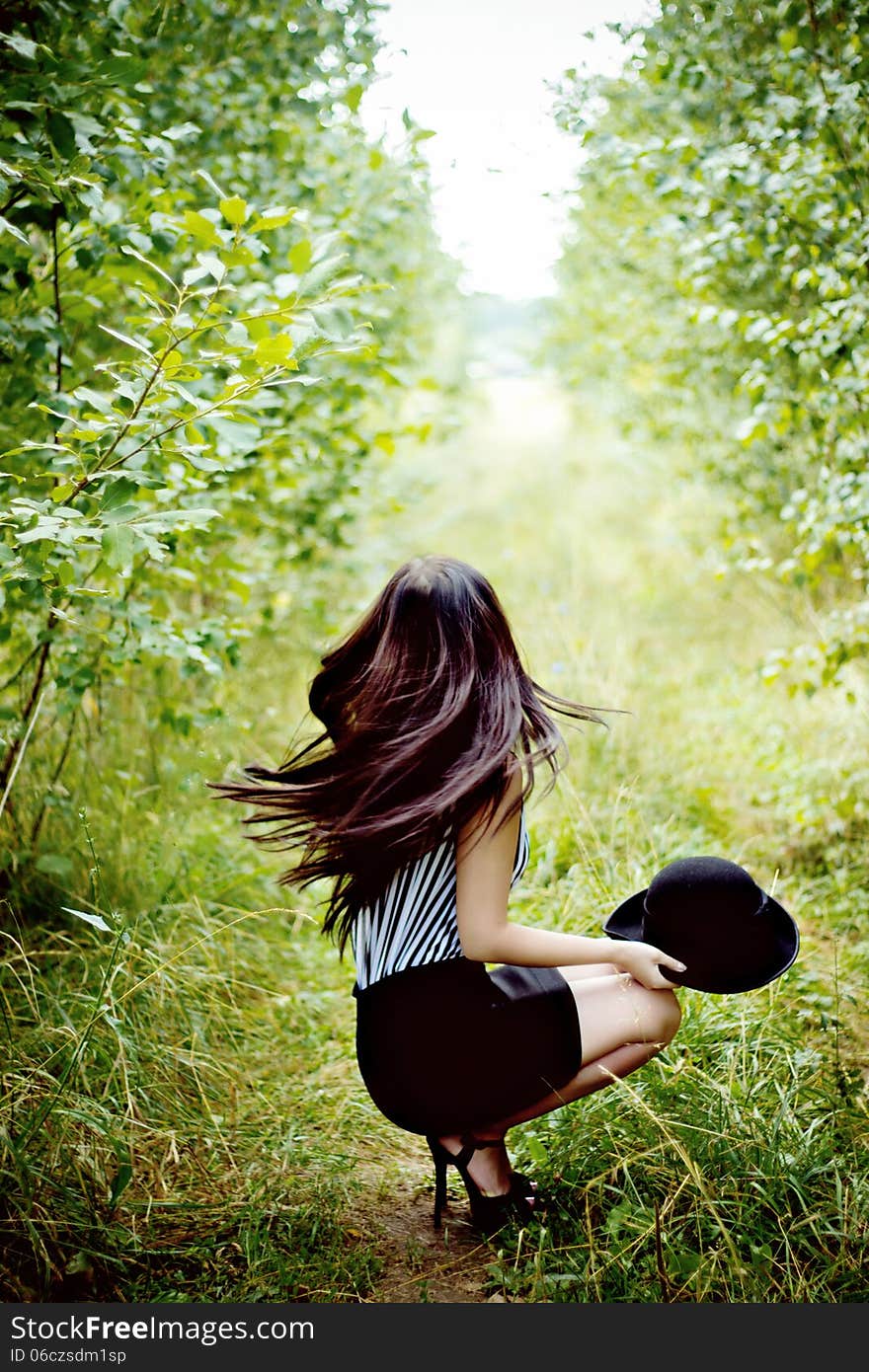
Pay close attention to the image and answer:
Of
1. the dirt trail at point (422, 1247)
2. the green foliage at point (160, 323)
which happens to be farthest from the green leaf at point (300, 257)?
the dirt trail at point (422, 1247)

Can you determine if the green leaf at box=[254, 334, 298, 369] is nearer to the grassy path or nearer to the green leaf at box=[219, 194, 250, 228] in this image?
the green leaf at box=[219, 194, 250, 228]

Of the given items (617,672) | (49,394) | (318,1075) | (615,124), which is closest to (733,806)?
(617,672)

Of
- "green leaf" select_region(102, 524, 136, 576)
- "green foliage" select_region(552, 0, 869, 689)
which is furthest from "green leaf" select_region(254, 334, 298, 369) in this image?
"green foliage" select_region(552, 0, 869, 689)

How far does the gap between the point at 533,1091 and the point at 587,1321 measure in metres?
0.42

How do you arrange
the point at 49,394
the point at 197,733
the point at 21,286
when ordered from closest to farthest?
the point at 21,286, the point at 49,394, the point at 197,733

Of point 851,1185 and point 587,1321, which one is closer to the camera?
point 587,1321

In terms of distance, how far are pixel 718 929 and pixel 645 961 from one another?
0.16 meters

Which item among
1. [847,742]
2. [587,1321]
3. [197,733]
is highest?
[847,742]

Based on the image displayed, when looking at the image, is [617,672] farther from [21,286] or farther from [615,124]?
[21,286]

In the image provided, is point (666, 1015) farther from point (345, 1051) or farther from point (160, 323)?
point (160, 323)

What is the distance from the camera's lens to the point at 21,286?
2.49 metres

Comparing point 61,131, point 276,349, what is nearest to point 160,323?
point 276,349

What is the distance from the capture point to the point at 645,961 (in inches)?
82.7

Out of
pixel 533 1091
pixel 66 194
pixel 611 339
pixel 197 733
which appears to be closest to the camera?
pixel 533 1091
